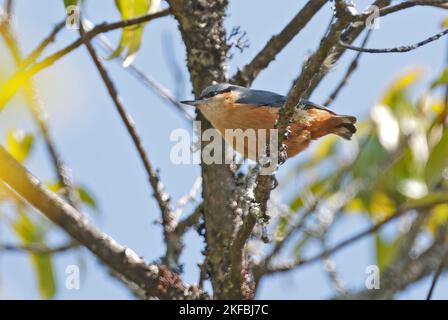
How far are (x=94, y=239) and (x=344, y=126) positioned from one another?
147cm

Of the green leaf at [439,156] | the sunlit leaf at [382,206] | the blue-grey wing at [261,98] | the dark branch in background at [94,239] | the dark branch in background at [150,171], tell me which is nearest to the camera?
the green leaf at [439,156]

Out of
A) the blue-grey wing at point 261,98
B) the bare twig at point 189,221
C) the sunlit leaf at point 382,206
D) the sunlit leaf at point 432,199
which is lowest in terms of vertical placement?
the sunlit leaf at point 432,199

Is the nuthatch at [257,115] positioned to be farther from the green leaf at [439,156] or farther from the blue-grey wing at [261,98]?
the green leaf at [439,156]

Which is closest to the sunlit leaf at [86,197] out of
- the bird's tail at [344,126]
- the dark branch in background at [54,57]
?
the dark branch in background at [54,57]

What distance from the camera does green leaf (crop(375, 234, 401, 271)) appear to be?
433 centimetres

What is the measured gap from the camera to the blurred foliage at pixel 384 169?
3779 mm

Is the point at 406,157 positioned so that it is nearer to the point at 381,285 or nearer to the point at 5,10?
the point at 381,285

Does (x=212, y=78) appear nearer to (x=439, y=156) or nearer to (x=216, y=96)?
(x=216, y=96)

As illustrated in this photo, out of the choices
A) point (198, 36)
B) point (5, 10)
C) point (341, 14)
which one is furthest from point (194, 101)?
point (341, 14)

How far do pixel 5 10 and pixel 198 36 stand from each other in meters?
0.87

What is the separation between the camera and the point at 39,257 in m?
4.05

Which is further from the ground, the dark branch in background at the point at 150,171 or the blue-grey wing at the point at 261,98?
the blue-grey wing at the point at 261,98

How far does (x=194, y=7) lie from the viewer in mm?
3635

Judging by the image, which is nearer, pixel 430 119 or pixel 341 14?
pixel 341 14
